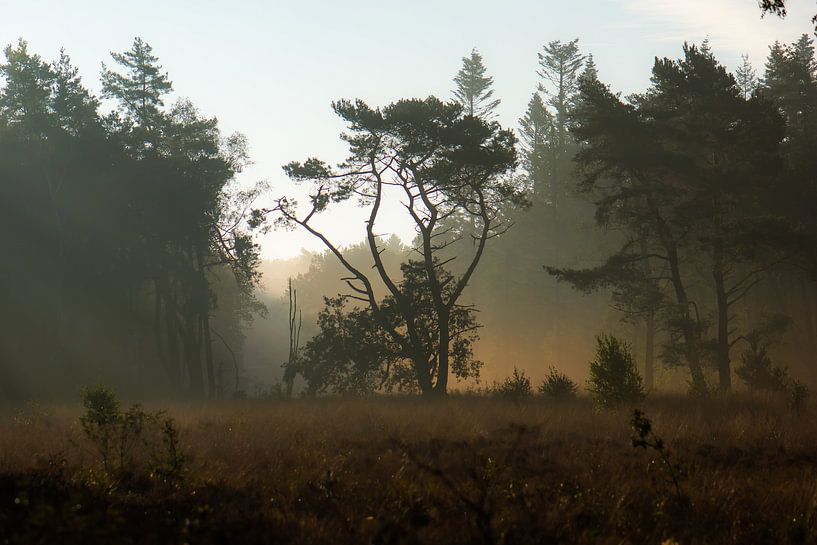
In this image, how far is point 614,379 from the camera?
15.0m

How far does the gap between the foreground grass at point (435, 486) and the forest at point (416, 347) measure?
0.05 metres

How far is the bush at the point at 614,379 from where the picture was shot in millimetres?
14875

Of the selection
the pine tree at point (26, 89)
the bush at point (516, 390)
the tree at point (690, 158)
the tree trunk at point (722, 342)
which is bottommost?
the bush at point (516, 390)

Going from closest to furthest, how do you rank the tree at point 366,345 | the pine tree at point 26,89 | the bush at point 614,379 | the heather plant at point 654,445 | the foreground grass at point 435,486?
the foreground grass at point 435,486, the heather plant at point 654,445, the bush at point 614,379, the tree at point 366,345, the pine tree at point 26,89

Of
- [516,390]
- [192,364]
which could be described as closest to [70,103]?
[192,364]

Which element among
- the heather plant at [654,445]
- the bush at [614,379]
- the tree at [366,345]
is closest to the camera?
the heather plant at [654,445]

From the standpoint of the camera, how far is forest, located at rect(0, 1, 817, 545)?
7.05 metres

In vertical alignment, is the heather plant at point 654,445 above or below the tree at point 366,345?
below

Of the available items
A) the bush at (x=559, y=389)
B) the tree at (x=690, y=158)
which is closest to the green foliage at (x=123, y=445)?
the bush at (x=559, y=389)

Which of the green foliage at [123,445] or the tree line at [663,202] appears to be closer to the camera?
the green foliage at [123,445]

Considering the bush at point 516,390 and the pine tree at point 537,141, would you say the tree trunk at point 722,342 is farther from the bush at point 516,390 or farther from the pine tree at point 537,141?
the pine tree at point 537,141

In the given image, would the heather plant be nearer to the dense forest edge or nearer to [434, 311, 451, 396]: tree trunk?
the dense forest edge

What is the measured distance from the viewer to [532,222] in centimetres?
5512

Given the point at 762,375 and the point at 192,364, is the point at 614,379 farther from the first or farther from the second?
the point at 192,364
